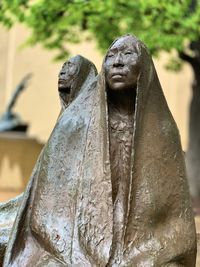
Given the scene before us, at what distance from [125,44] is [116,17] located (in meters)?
7.45

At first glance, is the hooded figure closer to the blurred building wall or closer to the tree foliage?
the tree foliage

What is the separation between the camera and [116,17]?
1170cm

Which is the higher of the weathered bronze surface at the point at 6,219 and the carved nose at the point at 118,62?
the carved nose at the point at 118,62

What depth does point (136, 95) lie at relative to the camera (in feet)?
14.0

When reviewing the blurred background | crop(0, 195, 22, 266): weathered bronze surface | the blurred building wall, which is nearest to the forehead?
crop(0, 195, 22, 266): weathered bronze surface

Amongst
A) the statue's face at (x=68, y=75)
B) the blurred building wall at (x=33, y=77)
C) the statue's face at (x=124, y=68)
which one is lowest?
the blurred building wall at (x=33, y=77)

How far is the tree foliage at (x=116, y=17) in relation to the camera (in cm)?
1087

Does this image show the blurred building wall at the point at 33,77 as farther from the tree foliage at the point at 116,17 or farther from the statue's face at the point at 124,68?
the statue's face at the point at 124,68

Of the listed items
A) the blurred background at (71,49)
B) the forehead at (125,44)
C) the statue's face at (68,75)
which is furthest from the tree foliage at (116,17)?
the forehead at (125,44)

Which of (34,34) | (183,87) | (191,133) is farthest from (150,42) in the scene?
(183,87)

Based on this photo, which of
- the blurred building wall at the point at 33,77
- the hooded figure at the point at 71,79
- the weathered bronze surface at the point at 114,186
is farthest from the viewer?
the blurred building wall at the point at 33,77

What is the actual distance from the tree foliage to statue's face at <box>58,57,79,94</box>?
4.86 metres

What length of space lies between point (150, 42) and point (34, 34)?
2567mm

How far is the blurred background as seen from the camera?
11156 mm
